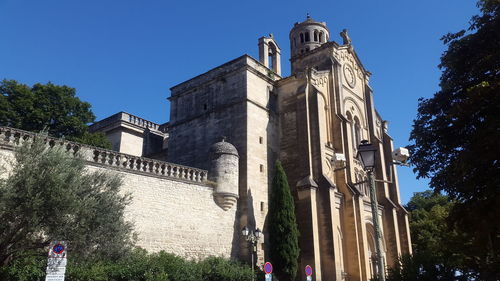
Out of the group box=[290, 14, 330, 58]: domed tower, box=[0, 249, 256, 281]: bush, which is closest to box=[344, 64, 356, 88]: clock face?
box=[290, 14, 330, 58]: domed tower

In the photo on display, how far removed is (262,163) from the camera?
2344 cm

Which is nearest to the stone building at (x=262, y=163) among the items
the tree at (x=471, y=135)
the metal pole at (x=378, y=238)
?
the tree at (x=471, y=135)

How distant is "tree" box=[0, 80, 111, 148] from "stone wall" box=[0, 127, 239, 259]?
10524mm

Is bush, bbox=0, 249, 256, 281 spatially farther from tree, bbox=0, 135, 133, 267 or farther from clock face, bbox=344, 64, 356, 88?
clock face, bbox=344, 64, 356, 88

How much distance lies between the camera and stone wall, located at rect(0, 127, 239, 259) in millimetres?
16656

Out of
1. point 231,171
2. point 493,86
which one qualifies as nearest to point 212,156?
point 231,171

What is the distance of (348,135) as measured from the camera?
2583cm

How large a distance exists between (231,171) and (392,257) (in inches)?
561

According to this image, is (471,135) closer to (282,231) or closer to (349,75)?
(282,231)

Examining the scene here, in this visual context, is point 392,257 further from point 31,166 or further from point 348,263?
point 31,166

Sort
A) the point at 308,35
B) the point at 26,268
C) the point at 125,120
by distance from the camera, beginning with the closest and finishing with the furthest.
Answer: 1. the point at 26,268
2. the point at 125,120
3. the point at 308,35

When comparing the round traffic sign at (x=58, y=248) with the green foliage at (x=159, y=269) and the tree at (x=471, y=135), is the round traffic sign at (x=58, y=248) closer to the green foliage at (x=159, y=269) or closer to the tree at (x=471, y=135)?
the green foliage at (x=159, y=269)

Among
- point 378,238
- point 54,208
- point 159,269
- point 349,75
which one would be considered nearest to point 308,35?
point 349,75

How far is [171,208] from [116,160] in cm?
335
